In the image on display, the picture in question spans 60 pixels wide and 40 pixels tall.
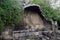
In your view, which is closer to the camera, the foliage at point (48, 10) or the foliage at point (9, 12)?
the foliage at point (9, 12)

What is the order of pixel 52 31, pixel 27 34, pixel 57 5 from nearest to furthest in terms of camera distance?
pixel 27 34, pixel 52 31, pixel 57 5

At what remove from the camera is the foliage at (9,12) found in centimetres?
626

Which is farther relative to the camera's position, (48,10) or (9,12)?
(48,10)

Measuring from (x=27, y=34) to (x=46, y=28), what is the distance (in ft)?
2.63

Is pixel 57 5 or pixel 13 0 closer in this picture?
pixel 13 0

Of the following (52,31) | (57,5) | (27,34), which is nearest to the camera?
(27,34)

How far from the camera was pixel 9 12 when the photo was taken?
6.40 m

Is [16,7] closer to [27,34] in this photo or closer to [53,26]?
[27,34]

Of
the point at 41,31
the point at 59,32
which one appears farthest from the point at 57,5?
the point at 41,31

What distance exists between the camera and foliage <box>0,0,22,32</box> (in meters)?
6.26

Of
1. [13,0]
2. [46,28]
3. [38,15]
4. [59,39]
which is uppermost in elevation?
[13,0]

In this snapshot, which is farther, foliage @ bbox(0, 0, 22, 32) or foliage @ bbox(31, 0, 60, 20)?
foliage @ bbox(31, 0, 60, 20)

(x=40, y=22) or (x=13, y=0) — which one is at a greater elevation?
(x=13, y=0)

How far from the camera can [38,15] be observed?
689 cm
